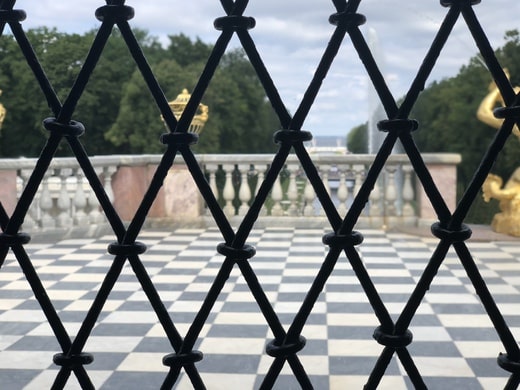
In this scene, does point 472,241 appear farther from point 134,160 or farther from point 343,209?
point 134,160

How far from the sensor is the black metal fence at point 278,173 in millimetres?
1009

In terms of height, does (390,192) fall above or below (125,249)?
above

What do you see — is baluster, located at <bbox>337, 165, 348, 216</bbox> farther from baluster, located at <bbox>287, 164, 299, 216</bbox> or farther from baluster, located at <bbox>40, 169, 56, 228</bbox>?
baluster, located at <bbox>40, 169, 56, 228</bbox>

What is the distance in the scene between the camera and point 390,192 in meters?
9.02

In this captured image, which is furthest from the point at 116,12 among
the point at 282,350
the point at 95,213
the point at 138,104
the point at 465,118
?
the point at 138,104

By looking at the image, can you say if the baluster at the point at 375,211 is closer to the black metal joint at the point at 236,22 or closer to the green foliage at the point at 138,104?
the black metal joint at the point at 236,22

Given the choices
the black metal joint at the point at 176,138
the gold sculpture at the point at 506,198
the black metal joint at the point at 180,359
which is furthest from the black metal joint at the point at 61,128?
the gold sculpture at the point at 506,198

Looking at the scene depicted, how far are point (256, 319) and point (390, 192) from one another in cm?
504

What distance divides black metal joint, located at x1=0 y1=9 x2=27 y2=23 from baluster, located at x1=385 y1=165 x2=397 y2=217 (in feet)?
26.5

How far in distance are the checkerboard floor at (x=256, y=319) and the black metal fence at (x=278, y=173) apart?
2146 mm

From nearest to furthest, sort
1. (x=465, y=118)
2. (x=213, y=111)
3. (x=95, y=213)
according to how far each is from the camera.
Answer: (x=95, y=213) → (x=465, y=118) → (x=213, y=111)

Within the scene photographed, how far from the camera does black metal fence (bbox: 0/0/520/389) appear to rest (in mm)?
1009

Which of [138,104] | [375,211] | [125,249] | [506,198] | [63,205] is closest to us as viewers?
[125,249]

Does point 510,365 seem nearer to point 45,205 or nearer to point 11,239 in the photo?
point 11,239
